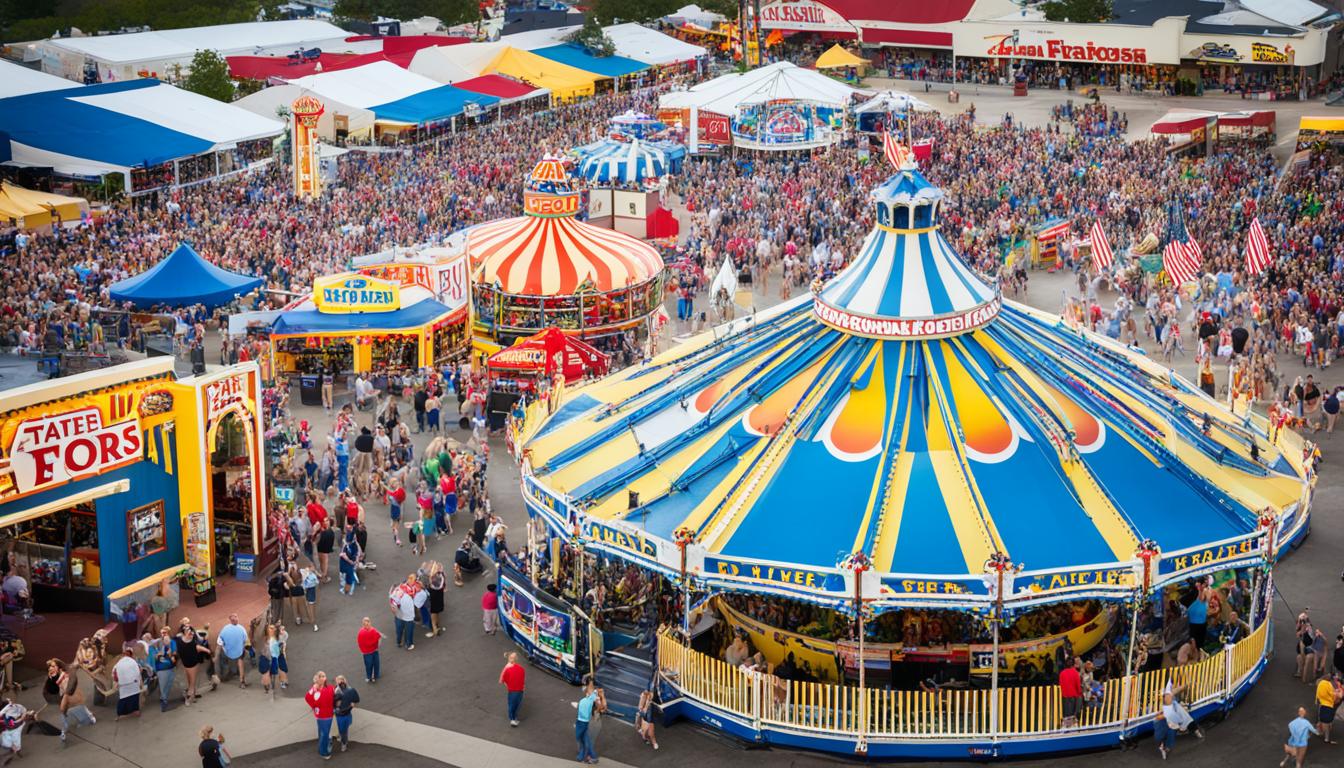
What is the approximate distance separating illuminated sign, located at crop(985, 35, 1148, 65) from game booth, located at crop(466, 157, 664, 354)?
4289 cm

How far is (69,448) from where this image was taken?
67.1 feet

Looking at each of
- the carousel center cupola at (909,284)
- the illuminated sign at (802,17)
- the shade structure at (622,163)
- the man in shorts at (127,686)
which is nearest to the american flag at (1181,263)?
the carousel center cupola at (909,284)

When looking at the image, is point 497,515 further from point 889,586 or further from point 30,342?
point 30,342

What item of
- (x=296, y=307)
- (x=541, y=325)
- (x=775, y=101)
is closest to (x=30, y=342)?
(x=296, y=307)

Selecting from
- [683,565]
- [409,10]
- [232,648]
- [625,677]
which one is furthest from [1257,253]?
[409,10]

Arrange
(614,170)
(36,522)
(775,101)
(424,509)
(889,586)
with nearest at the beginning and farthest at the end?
1. (889,586)
2. (36,522)
3. (424,509)
4. (614,170)
5. (775,101)

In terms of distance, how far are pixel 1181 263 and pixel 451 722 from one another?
21733 millimetres

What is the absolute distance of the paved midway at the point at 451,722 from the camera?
59.9 ft

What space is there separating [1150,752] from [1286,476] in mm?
4545

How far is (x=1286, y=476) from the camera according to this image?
20.5m

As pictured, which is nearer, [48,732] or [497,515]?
[48,732]

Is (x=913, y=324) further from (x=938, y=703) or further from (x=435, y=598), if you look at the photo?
(x=435, y=598)

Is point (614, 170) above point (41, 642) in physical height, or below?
above

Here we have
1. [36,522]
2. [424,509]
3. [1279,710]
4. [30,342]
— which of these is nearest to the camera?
[1279,710]
